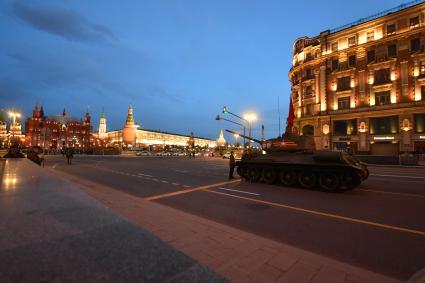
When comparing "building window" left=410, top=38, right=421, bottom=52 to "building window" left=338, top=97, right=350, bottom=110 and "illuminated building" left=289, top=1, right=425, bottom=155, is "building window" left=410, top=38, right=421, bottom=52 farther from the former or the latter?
"building window" left=338, top=97, right=350, bottom=110

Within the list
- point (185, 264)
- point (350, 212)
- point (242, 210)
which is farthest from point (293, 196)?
point (185, 264)

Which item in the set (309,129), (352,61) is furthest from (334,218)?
(352,61)

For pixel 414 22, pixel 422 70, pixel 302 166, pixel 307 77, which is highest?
pixel 414 22

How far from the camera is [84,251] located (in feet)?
7.63

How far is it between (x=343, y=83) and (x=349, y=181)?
32520mm

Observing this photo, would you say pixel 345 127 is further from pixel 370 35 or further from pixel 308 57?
pixel 308 57

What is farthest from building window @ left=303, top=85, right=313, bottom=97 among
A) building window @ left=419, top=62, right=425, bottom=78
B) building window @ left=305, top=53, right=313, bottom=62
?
building window @ left=419, top=62, right=425, bottom=78

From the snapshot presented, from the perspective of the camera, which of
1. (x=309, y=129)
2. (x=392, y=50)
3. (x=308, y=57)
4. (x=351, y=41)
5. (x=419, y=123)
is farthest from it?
(x=308, y=57)

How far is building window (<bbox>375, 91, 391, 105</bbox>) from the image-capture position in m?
33.4

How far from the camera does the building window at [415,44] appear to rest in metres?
31.3

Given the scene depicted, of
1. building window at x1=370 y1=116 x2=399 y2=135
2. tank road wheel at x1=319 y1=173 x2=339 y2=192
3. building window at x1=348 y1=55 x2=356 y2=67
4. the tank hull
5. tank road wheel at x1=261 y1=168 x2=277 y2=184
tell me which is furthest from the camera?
building window at x1=348 y1=55 x2=356 y2=67

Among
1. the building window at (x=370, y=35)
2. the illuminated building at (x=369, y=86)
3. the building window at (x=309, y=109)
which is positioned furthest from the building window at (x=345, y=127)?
the building window at (x=370, y=35)

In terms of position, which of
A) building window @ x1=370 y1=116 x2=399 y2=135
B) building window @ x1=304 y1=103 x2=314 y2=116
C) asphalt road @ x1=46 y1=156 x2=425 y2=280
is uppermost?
building window @ x1=304 y1=103 x2=314 y2=116

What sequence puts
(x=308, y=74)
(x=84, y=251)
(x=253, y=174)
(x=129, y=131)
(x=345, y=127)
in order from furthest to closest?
(x=129, y=131)
(x=308, y=74)
(x=345, y=127)
(x=253, y=174)
(x=84, y=251)
